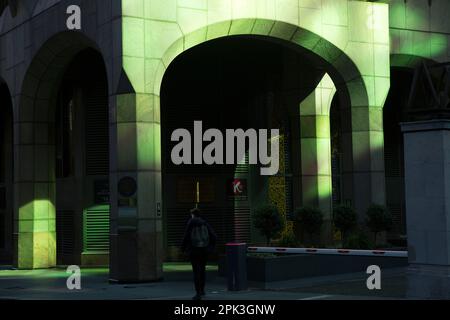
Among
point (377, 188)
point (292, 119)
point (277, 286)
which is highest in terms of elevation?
point (292, 119)

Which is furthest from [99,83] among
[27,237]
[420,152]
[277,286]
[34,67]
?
[420,152]

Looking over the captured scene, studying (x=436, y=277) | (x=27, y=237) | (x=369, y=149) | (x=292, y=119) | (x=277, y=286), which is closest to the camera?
(x=436, y=277)

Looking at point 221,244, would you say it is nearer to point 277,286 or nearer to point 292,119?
point 292,119

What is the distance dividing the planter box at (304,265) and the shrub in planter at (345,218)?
1624 mm

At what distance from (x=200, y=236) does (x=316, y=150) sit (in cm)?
1208

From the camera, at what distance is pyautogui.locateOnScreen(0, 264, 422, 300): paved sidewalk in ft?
53.1

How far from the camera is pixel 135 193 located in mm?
20062

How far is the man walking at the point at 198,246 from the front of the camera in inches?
632

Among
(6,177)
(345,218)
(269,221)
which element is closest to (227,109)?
(345,218)

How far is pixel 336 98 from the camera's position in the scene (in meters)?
31.1

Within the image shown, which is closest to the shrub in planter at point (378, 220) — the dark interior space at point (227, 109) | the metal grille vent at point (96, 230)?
the dark interior space at point (227, 109)

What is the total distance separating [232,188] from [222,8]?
8.78 m

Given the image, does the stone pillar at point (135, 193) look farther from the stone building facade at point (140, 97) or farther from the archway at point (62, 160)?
the archway at point (62, 160)
